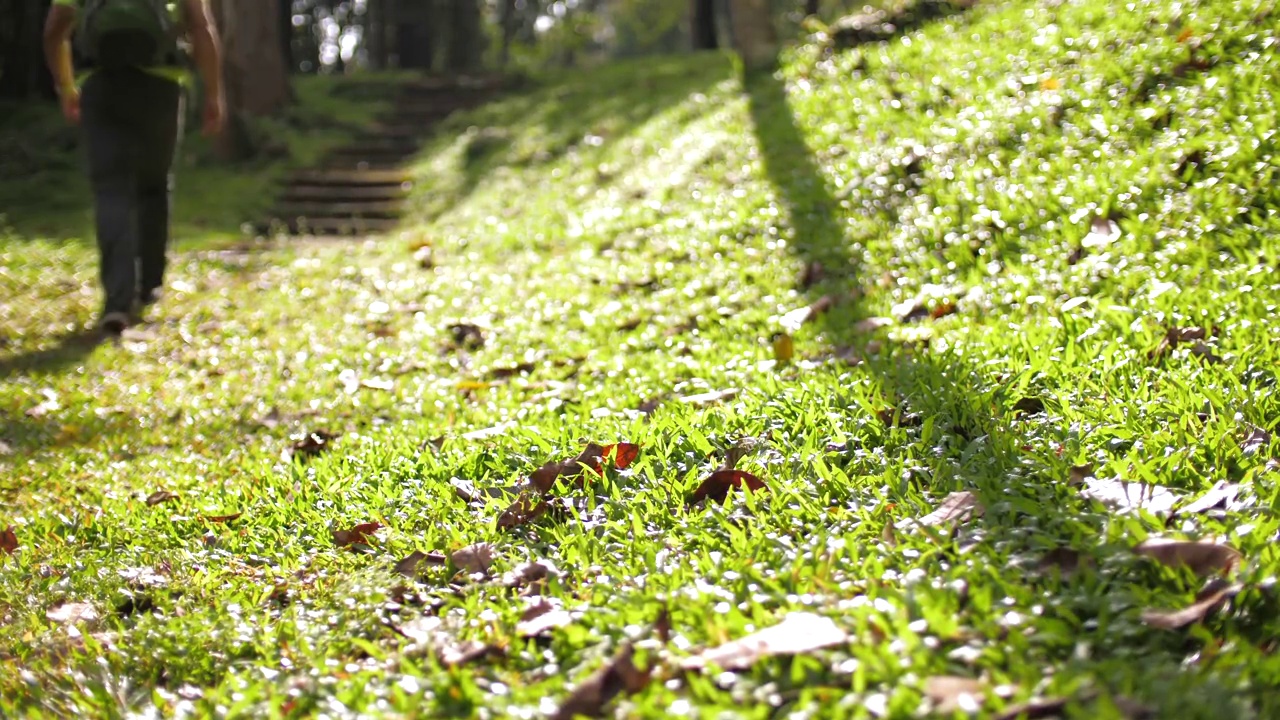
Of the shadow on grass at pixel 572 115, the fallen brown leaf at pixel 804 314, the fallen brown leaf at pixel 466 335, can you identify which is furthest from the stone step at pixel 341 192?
the fallen brown leaf at pixel 804 314

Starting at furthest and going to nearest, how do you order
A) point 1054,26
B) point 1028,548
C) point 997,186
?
point 1054,26
point 997,186
point 1028,548

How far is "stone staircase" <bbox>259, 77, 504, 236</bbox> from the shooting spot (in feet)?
37.7

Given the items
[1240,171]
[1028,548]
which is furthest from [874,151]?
[1028,548]

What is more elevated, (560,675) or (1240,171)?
(1240,171)

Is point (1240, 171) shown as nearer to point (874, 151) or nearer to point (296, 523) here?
point (874, 151)

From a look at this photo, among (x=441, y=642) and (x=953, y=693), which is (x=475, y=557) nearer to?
(x=441, y=642)

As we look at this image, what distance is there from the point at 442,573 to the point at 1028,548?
1285mm

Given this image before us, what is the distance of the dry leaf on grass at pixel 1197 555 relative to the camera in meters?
2.32

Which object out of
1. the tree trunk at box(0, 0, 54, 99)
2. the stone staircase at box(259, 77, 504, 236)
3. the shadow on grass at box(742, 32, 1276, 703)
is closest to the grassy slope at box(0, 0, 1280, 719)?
the shadow on grass at box(742, 32, 1276, 703)

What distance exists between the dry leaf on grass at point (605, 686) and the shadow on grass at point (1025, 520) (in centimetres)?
61

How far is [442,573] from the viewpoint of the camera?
110 inches

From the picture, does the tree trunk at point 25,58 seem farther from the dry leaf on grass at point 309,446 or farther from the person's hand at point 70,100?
the dry leaf on grass at point 309,446

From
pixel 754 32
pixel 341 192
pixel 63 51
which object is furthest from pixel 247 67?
pixel 63 51

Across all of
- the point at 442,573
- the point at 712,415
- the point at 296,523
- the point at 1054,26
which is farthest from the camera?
the point at 1054,26
